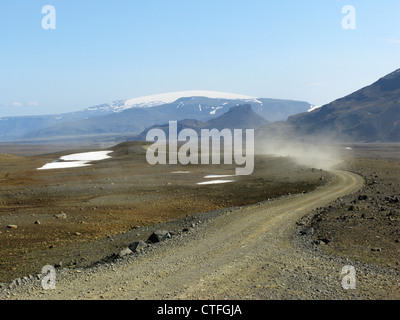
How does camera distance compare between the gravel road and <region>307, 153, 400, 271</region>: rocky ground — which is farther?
<region>307, 153, 400, 271</region>: rocky ground

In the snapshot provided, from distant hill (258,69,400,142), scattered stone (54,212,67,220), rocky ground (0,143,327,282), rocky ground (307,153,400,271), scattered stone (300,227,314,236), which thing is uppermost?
distant hill (258,69,400,142)

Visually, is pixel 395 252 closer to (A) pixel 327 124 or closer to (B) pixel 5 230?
(B) pixel 5 230

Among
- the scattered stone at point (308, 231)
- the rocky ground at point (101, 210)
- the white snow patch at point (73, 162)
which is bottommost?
the white snow patch at point (73, 162)

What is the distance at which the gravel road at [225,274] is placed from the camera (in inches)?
419

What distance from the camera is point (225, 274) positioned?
12.0m

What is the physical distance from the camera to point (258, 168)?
173 feet

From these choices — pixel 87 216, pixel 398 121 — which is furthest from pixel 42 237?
pixel 398 121

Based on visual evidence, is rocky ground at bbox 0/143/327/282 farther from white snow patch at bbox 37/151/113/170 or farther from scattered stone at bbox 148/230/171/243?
white snow patch at bbox 37/151/113/170

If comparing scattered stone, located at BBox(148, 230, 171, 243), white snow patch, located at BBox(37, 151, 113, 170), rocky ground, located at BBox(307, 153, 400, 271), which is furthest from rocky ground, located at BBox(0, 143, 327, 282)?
white snow patch, located at BBox(37, 151, 113, 170)

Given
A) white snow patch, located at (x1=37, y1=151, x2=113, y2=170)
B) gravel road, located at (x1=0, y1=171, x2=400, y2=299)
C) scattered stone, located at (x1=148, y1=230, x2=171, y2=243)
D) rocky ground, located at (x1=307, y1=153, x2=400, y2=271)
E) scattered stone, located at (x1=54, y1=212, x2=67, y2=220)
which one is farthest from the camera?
white snow patch, located at (x1=37, y1=151, x2=113, y2=170)

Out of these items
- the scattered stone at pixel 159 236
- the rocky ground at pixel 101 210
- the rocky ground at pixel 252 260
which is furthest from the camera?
the rocky ground at pixel 101 210

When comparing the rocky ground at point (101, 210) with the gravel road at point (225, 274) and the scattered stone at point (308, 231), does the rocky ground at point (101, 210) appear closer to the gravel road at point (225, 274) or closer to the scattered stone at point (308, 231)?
the gravel road at point (225, 274)

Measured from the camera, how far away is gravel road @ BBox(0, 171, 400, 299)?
419 inches

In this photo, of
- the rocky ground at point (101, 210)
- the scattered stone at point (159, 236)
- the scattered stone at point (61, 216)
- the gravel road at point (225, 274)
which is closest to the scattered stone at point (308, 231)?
the gravel road at point (225, 274)
